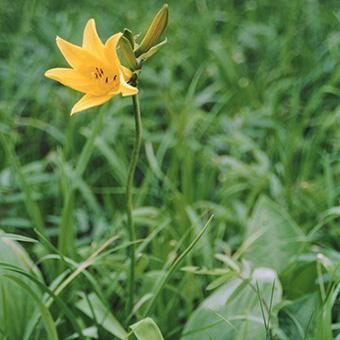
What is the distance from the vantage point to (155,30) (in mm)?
1009

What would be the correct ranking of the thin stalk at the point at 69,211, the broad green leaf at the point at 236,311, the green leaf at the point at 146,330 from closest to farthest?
the green leaf at the point at 146,330 < the broad green leaf at the point at 236,311 < the thin stalk at the point at 69,211

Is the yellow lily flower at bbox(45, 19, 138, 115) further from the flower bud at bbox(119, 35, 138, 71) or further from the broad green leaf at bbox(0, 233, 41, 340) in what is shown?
the broad green leaf at bbox(0, 233, 41, 340)

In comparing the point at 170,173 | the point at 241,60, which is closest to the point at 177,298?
the point at 170,173

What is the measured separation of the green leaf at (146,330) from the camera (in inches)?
40.7

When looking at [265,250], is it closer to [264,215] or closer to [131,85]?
[264,215]

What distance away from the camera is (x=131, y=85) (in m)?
1.01

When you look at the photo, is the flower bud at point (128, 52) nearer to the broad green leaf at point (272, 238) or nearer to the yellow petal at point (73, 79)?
the yellow petal at point (73, 79)

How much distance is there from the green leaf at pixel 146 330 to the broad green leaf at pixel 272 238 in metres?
0.45

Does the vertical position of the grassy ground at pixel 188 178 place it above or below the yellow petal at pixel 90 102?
below

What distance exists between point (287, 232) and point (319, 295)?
8.2 inches

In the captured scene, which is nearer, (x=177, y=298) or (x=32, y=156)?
(x=177, y=298)

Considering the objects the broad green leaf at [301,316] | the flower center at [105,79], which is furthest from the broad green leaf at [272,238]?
the flower center at [105,79]

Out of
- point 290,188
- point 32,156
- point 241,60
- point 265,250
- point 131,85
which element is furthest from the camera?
point 241,60

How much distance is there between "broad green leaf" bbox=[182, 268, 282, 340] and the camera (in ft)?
3.97
